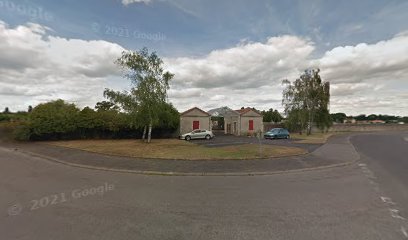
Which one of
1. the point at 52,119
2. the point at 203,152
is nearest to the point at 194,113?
the point at 52,119

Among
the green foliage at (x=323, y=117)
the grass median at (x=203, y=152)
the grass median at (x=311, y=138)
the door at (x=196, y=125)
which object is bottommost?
the grass median at (x=203, y=152)

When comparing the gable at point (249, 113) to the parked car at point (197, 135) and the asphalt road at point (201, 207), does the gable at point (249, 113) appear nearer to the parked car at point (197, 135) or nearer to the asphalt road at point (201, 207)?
the parked car at point (197, 135)

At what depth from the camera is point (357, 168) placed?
10617 mm

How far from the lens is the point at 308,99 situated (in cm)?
3694

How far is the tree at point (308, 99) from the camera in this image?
3675 centimetres

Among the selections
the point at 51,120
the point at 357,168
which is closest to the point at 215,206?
the point at 357,168

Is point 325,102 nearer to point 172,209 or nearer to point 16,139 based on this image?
point 172,209

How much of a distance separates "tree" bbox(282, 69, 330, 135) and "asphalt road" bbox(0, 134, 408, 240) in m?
29.2

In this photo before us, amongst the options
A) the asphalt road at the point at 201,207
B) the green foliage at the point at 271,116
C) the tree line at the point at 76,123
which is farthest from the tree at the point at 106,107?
the green foliage at the point at 271,116

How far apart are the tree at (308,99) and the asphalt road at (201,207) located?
29.2 metres

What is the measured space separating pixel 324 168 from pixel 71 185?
9902mm

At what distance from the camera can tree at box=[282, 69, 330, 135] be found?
121ft

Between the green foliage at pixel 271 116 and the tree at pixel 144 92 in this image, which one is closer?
the tree at pixel 144 92

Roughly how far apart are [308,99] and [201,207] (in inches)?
1395
